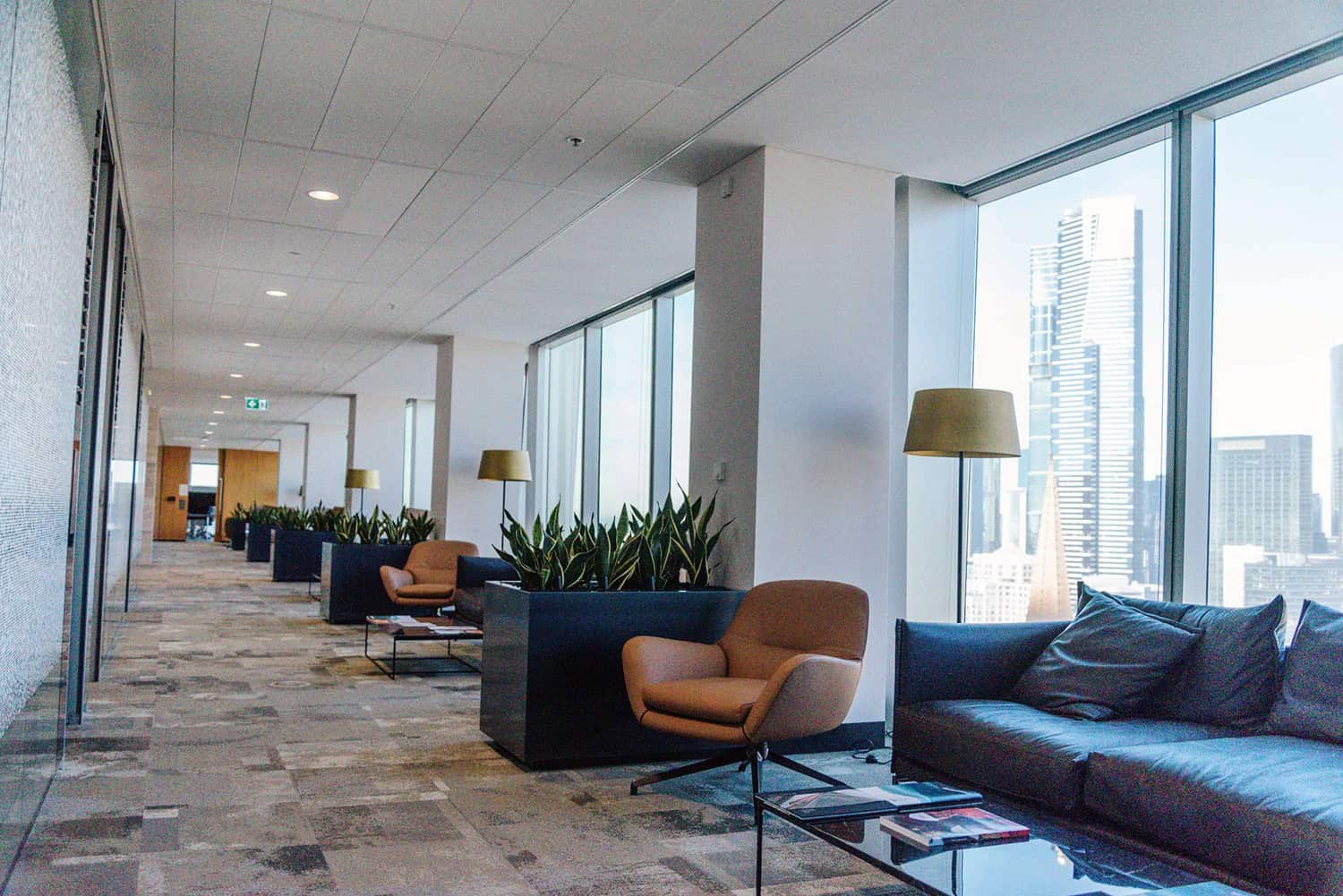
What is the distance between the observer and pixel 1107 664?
11.0 ft

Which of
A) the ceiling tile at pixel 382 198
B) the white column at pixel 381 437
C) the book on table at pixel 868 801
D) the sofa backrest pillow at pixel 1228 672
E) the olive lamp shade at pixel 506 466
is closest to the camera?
the book on table at pixel 868 801

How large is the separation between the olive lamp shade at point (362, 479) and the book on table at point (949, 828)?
12413 mm

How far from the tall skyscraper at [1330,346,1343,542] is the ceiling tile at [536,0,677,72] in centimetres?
271

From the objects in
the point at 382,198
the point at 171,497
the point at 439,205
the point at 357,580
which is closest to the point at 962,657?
the point at 439,205

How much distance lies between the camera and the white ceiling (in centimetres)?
366

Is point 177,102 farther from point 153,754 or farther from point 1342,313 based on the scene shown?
point 1342,313

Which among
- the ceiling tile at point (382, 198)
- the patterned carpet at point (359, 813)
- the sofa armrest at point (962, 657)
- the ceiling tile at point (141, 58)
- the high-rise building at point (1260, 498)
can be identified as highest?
the ceiling tile at point (141, 58)

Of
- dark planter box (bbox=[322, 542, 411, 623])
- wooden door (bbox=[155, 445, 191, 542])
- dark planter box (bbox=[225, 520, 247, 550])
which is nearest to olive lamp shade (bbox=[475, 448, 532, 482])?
dark planter box (bbox=[322, 542, 411, 623])

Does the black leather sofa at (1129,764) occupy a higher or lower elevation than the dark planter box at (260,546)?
higher

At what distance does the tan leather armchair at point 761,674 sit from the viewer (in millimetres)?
3449

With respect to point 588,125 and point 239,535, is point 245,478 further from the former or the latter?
point 588,125

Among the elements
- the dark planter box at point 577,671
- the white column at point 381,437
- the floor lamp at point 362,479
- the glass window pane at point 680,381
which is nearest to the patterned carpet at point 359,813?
the dark planter box at point 577,671

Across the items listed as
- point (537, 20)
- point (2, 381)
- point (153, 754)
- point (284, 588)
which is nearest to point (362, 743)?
point (153, 754)

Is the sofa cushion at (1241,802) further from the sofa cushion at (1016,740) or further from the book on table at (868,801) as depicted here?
the book on table at (868,801)
